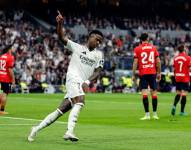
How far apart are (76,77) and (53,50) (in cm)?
3888

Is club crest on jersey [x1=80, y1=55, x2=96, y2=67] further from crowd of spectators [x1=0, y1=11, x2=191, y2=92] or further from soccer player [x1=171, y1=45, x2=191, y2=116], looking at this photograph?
crowd of spectators [x1=0, y1=11, x2=191, y2=92]

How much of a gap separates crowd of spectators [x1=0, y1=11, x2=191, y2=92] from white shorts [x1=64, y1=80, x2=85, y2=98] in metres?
33.6

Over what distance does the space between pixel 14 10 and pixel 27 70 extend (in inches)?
425

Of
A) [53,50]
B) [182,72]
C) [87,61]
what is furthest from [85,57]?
[53,50]

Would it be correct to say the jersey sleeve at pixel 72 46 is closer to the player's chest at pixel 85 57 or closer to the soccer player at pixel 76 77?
the soccer player at pixel 76 77

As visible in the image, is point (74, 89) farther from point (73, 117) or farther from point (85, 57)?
point (85, 57)

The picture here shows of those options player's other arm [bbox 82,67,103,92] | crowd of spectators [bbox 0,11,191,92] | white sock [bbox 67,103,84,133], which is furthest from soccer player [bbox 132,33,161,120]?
crowd of spectators [bbox 0,11,191,92]

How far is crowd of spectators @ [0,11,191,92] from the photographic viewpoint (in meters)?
48.8

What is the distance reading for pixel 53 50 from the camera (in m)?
52.9

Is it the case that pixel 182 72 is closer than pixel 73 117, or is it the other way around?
pixel 73 117

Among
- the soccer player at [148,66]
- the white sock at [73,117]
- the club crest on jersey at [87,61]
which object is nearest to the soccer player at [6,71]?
the soccer player at [148,66]

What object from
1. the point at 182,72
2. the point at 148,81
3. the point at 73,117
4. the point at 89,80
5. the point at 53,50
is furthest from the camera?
the point at 53,50

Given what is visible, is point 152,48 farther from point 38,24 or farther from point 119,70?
point 38,24

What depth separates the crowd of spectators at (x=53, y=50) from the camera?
160ft
